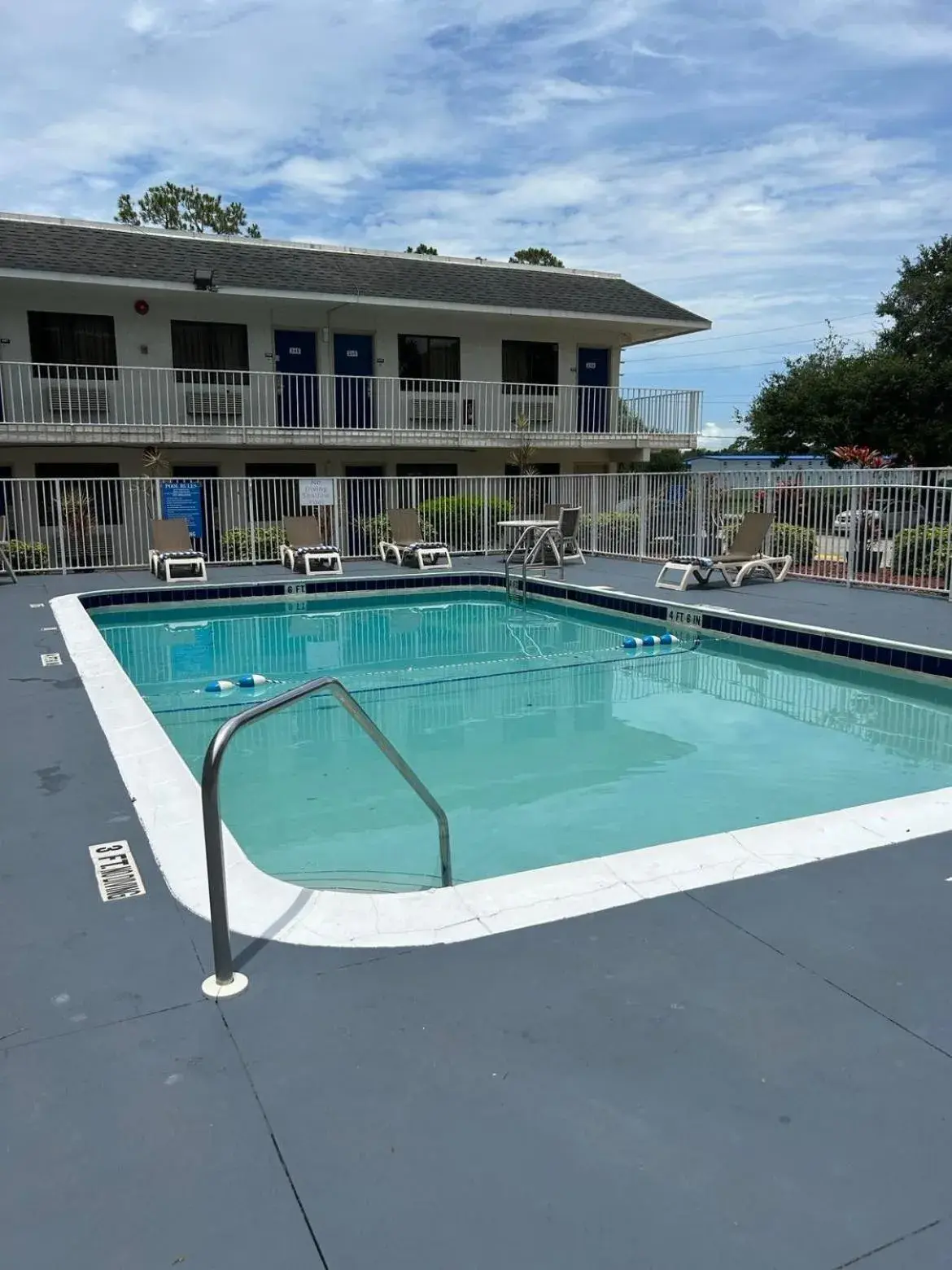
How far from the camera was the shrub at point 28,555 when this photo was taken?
49.7ft

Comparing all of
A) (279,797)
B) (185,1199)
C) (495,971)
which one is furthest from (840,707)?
(185,1199)

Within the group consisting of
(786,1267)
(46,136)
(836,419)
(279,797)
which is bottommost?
(279,797)

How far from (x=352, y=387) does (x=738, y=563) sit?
35.9 ft

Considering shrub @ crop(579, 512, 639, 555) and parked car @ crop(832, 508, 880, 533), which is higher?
parked car @ crop(832, 508, 880, 533)

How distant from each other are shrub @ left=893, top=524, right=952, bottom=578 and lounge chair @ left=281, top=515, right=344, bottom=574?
340 inches

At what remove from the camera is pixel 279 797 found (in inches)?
220

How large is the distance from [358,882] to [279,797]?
155 centimetres

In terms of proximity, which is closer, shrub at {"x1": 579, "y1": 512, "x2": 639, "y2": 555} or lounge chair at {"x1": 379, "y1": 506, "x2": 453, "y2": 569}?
lounge chair at {"x1": 379, "y1": 506, "x2": 453, "y2": 569}

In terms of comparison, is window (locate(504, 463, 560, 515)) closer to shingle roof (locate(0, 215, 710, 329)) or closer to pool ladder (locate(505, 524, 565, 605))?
pool ladder (locate(505, 524, 565, 605))

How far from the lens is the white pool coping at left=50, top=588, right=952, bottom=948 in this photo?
2918 mm

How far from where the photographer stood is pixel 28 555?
15297 mm

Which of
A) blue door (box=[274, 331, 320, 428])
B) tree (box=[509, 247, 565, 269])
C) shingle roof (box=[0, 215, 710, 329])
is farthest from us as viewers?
tree (box=[509, 247, 565, 269])

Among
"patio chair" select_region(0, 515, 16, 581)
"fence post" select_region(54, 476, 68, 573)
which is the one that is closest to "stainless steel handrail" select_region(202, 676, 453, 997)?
"patio chair" select_region(0, 515, 16, 581)

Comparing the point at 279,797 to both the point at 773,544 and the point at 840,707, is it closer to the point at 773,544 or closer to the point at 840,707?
the point at 840,707
